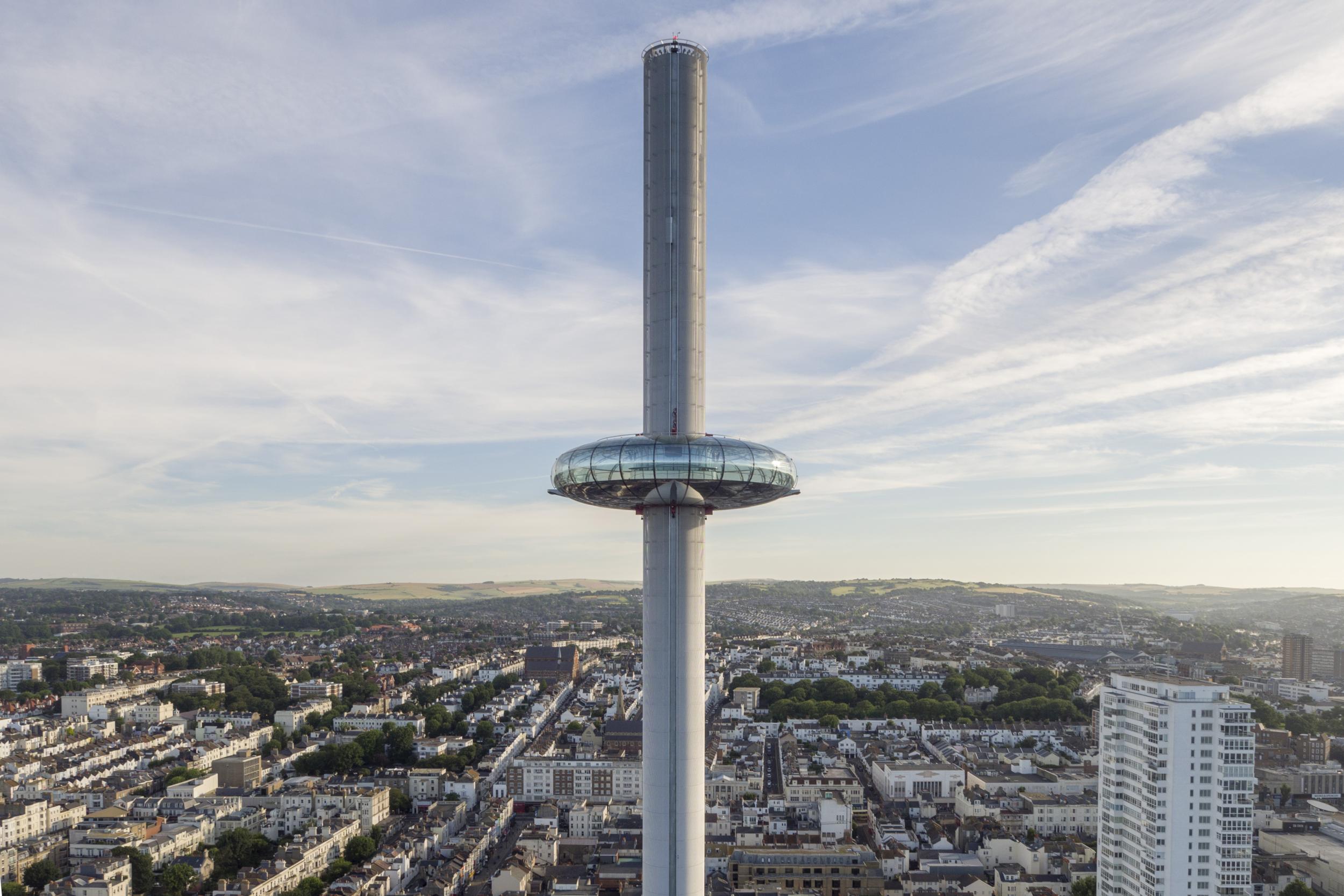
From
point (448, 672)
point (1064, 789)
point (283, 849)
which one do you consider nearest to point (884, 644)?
point (448, 672)

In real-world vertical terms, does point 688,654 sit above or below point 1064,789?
above

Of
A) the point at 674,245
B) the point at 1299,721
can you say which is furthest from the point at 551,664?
the point at 674,245

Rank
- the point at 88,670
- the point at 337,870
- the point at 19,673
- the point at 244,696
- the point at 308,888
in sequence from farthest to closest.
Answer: the point at 19,673 < the point at 88,670 < the point at 244,696 < the point at 337,870 < the point at 308,888

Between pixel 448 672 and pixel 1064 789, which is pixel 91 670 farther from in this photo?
pixel 1064 789

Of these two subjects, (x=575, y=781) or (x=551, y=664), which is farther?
(x=551, y=664)

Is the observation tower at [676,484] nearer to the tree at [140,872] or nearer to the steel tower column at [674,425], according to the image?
the steel tower column at [674,425]

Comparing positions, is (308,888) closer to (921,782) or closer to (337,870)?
(337,870)

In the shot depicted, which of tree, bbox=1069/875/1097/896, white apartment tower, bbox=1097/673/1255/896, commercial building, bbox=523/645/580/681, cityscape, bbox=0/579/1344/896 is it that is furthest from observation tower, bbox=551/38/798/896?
commercial building, bbox=523/645/580/681
